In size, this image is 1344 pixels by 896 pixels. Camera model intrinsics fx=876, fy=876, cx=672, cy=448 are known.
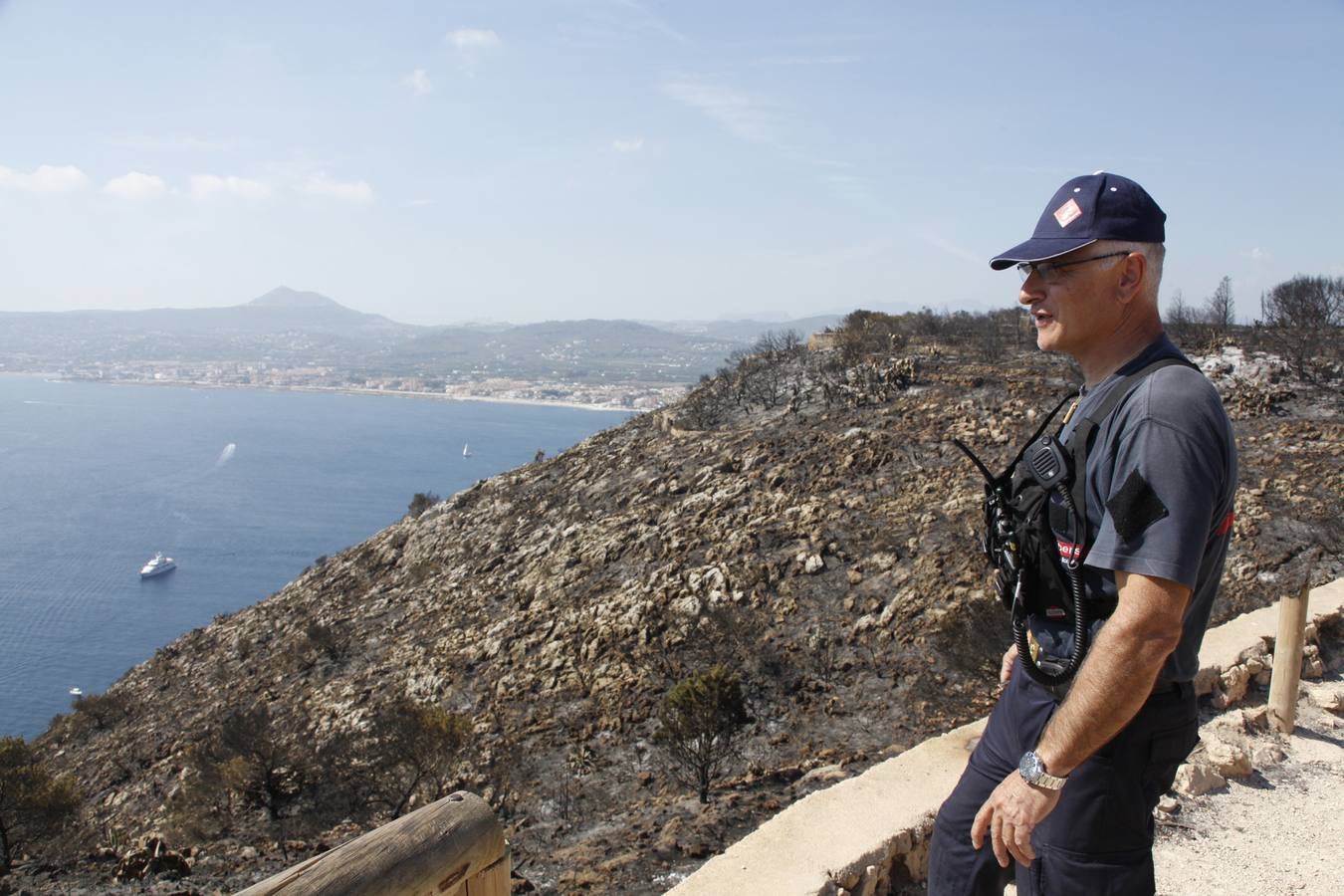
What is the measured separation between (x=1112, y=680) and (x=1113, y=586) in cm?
18

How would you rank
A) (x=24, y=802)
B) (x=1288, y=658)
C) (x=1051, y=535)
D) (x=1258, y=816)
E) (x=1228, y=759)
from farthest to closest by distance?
1. (x=24, y=802)
2. (x=1288, y=658)
3. (x=1228, y=759)
4. (x=1258, y=816)
5. (x=1051, y=535)

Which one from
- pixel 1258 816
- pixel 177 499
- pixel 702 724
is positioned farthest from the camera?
pixel 177 499

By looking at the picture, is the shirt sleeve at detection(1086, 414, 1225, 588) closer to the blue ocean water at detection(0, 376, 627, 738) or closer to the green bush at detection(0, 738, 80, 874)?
the green bush at detection(0, 738, 80, 874)

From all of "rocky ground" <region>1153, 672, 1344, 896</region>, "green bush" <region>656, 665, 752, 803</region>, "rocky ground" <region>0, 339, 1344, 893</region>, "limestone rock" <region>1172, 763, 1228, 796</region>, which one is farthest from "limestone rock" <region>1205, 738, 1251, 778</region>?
"green bush" <region>656, 665, 752, 803</region>

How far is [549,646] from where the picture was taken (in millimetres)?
11562

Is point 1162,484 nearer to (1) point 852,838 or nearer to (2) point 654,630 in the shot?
(1) point 852,838

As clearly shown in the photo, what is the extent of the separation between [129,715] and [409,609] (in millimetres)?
5510

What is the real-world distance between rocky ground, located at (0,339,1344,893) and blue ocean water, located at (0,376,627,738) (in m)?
18.8

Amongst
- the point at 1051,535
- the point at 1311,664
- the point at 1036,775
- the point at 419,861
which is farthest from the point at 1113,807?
the point at 1311,664

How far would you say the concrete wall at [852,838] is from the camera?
285 centimetres

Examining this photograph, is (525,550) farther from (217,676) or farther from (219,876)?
(219,876)

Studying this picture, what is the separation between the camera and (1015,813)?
5.32 ft

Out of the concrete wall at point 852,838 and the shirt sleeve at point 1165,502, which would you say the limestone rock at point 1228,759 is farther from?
the shirt sleeve at point 1165,502

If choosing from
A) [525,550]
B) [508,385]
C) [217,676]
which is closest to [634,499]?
[525,550]
